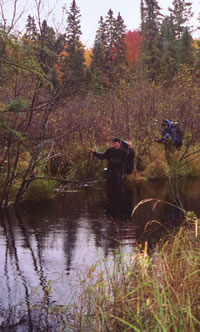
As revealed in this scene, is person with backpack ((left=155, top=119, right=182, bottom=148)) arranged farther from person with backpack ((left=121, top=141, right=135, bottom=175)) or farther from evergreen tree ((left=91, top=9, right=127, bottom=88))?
evergreen tree ((left=91, top=9, right=127, bottom=88))

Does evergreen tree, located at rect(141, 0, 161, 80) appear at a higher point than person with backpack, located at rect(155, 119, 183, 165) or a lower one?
higher

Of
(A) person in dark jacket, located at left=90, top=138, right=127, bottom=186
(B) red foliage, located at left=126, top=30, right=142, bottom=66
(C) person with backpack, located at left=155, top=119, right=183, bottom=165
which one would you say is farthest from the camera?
(B) red foliage, located at left=126, top=30, right=142, bottom=66

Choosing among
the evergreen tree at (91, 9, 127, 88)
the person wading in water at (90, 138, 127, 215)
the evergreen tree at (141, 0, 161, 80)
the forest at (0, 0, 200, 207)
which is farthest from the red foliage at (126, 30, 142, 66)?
the person wading in water at (90, 138, 127, 215)

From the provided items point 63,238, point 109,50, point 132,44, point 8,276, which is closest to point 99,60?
point 109,50

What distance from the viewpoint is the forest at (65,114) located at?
6.89 m

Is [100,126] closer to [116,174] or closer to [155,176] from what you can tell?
[155,176]

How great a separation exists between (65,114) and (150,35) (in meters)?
43.1

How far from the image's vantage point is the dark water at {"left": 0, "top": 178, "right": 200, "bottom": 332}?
677cm

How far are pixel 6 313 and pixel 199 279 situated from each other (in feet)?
8.51

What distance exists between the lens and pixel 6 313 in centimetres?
636

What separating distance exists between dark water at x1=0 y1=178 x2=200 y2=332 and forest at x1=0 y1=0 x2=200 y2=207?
3.46 ft

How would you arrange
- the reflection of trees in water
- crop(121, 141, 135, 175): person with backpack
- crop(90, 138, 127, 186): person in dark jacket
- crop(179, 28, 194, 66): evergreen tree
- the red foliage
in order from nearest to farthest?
the reflection of trees in water
crop(121, 141, 135, 175): person with backpack
crop(90, 138, 127, 186): person in dark jacket
crop(179, 28, 194, 66): evergreen tree
the red foliage

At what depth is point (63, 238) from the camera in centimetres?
1073

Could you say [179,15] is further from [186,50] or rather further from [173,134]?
[173,134]
